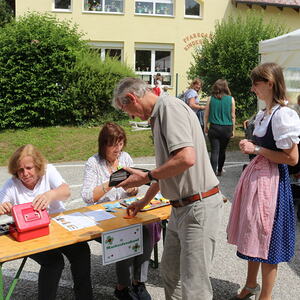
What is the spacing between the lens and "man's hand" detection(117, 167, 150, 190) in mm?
2480

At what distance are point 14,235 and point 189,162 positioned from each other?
1193mm

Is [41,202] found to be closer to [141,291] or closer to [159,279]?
[141,291]

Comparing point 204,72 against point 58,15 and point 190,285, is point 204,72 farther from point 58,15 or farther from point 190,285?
point 190,285

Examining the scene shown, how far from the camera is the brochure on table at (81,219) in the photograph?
2791mm

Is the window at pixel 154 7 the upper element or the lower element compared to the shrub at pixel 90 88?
upper

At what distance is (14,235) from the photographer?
254 centimetres

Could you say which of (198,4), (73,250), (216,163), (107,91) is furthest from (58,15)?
(73,250)

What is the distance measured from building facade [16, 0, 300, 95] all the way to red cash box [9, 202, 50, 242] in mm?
16415

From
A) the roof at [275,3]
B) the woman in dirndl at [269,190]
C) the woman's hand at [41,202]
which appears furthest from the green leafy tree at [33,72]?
the roof at [275,3]

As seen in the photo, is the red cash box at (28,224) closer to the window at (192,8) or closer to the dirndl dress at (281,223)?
the dirndl dress at (281,223)

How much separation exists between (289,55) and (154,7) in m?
13.3

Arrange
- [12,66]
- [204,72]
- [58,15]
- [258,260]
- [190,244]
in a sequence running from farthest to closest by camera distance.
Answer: [58,15] → [204,72] → [12,66] → [258,260] → [190,244]

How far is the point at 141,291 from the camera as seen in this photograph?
10.3ft

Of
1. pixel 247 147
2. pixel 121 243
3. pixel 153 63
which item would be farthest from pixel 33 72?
pixel 247 147
